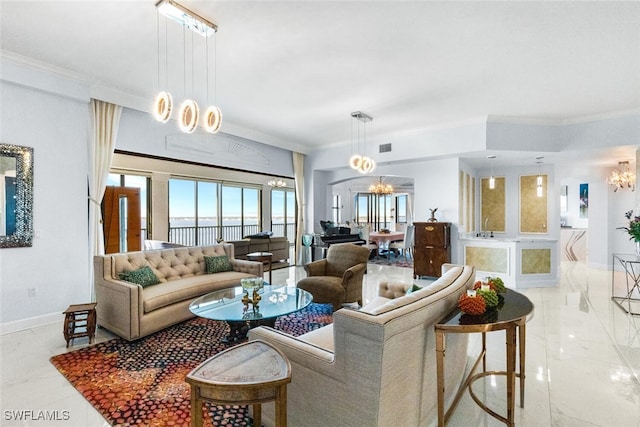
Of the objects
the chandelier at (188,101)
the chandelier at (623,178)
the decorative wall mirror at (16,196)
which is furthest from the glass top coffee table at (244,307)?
the chandelier at (623,178)

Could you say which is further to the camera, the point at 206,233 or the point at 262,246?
the point at 206,233

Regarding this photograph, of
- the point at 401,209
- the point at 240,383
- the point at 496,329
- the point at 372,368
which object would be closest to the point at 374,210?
the point at 401,209

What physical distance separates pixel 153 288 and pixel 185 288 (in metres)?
0.36

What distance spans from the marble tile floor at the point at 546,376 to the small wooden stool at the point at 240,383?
126 cm

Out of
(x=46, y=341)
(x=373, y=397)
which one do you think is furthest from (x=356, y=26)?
(x=46, y=341)

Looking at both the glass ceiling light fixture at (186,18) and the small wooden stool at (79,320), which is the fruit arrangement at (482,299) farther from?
the small wooden stool at (79,320)

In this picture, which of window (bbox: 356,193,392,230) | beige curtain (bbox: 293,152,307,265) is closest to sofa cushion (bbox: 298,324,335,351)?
beige curtain (bbox: 293,152,307,265)

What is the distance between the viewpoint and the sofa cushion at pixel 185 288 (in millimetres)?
3434

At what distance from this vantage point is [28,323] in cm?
371

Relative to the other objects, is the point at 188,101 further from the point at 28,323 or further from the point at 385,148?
the point at 385,148

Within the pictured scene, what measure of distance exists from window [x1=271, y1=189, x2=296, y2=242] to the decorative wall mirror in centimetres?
747

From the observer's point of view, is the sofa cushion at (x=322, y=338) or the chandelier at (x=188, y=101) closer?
the sofa cushion at (x=322, y=338)

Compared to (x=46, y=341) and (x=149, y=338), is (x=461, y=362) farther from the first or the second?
(x=46, y=341)

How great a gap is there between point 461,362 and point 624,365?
1.74m
